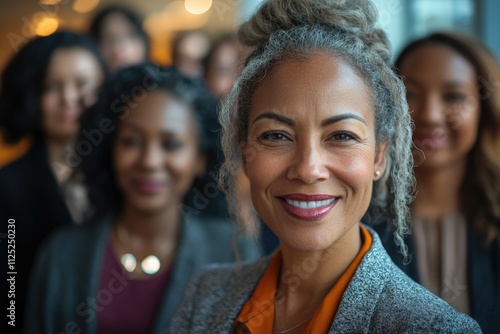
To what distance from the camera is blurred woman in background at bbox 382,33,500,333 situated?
176 cm

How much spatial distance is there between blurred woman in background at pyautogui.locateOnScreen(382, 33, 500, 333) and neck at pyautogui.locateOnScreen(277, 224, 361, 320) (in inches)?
15.7

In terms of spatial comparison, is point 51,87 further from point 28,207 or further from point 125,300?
point 125,300

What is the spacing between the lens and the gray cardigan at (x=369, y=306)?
117 cm

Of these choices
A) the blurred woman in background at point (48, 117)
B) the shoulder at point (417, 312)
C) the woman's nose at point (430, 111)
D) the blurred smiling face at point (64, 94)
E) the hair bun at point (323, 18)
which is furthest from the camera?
the blurred smiling face at point (64, 94)

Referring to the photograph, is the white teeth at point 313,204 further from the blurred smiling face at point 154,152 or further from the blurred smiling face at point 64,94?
the blurred smiling face at point 64,94

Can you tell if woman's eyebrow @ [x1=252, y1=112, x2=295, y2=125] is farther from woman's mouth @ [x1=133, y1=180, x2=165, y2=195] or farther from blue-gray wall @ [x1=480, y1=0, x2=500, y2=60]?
blue-gray wall @ [x1=480, y1=0, x2=500, y2=60]

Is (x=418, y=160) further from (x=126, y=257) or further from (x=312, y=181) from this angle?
(x=126, y=257)

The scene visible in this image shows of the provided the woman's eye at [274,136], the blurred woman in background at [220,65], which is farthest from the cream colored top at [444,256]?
the blurred woman in background at [220,65]

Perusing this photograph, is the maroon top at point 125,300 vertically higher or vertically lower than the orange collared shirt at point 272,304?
lower

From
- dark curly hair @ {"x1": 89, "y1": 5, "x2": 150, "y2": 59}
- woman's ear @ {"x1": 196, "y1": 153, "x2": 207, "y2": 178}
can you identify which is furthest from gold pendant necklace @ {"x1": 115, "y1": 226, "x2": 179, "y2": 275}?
dark curly hair @ {"x1": 89, "y1": 5, "x2": 150, "y2": 59}

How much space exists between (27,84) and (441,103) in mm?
1705

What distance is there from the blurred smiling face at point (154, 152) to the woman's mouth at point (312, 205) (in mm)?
1004

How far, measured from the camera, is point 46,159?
8.41ft

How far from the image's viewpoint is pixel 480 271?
1682 millimetres
